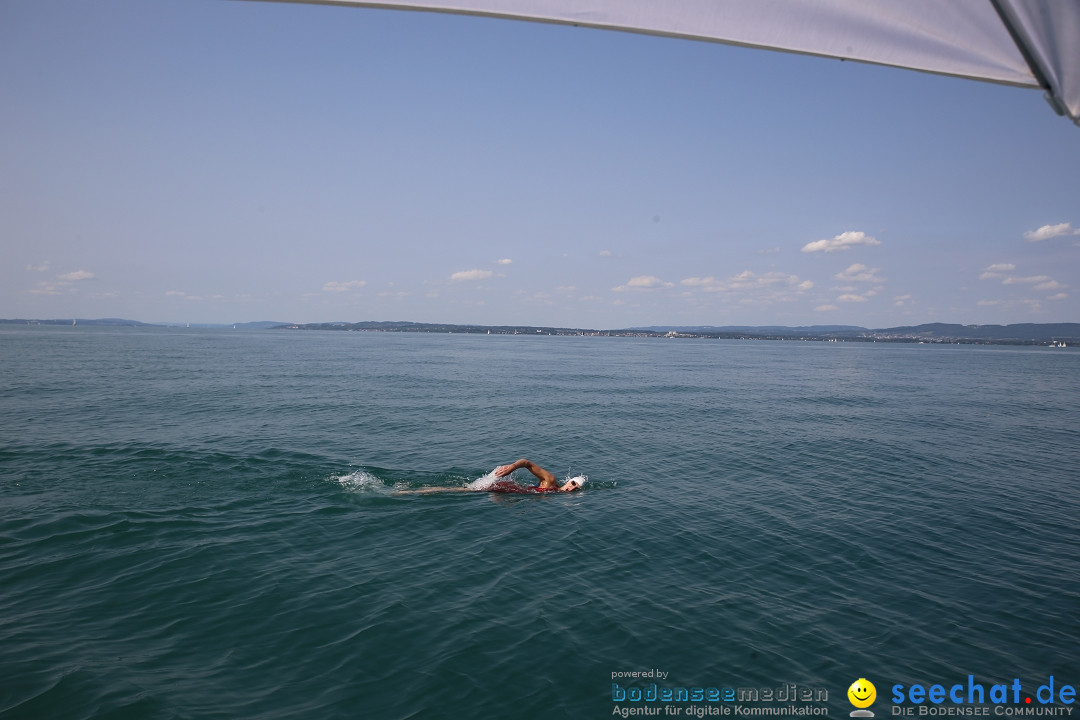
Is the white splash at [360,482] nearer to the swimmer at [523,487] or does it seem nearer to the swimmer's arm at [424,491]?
the swimmer's arm at [424,491]

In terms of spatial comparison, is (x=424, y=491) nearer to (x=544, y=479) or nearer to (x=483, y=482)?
(x=483, y=482)

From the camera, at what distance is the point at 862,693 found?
340 inches

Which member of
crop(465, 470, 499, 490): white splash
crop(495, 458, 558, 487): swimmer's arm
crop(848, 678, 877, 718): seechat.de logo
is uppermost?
crop(495, 458, 558, 487): swimmer's arm

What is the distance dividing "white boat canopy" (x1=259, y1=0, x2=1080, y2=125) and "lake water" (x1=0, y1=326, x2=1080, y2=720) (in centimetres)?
899

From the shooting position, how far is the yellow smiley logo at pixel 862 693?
8.44 meters

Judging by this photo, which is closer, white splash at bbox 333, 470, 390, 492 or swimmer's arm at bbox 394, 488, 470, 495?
swimmer's arm at bbox 394, 488, 470, 495

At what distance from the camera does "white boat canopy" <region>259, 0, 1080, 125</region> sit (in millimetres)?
2834

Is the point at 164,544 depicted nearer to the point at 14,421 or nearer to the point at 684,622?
the point at 684,622

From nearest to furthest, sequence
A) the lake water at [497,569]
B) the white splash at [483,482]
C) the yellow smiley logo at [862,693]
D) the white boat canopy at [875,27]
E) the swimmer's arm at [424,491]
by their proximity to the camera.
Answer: the white boat canopy at [875,27]
the yellow smiley logo at [862,693]
the lake water at [497,569]
the swimmer's arm at [424,491]
the white splash at [483,482]

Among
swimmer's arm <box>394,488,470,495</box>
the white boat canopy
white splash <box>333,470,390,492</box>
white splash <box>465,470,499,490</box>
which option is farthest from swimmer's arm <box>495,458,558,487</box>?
the white boat canopy

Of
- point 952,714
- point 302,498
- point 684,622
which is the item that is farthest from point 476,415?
point 952,714

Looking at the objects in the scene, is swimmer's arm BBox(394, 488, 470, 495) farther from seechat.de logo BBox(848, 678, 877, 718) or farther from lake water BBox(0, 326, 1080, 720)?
seechat.de logo BBox(848, 678, 877, 718)

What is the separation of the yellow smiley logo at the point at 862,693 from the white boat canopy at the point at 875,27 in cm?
920

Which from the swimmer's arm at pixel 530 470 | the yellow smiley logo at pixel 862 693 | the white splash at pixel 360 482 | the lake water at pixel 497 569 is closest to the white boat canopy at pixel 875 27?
the lake water at pixel 497 569
